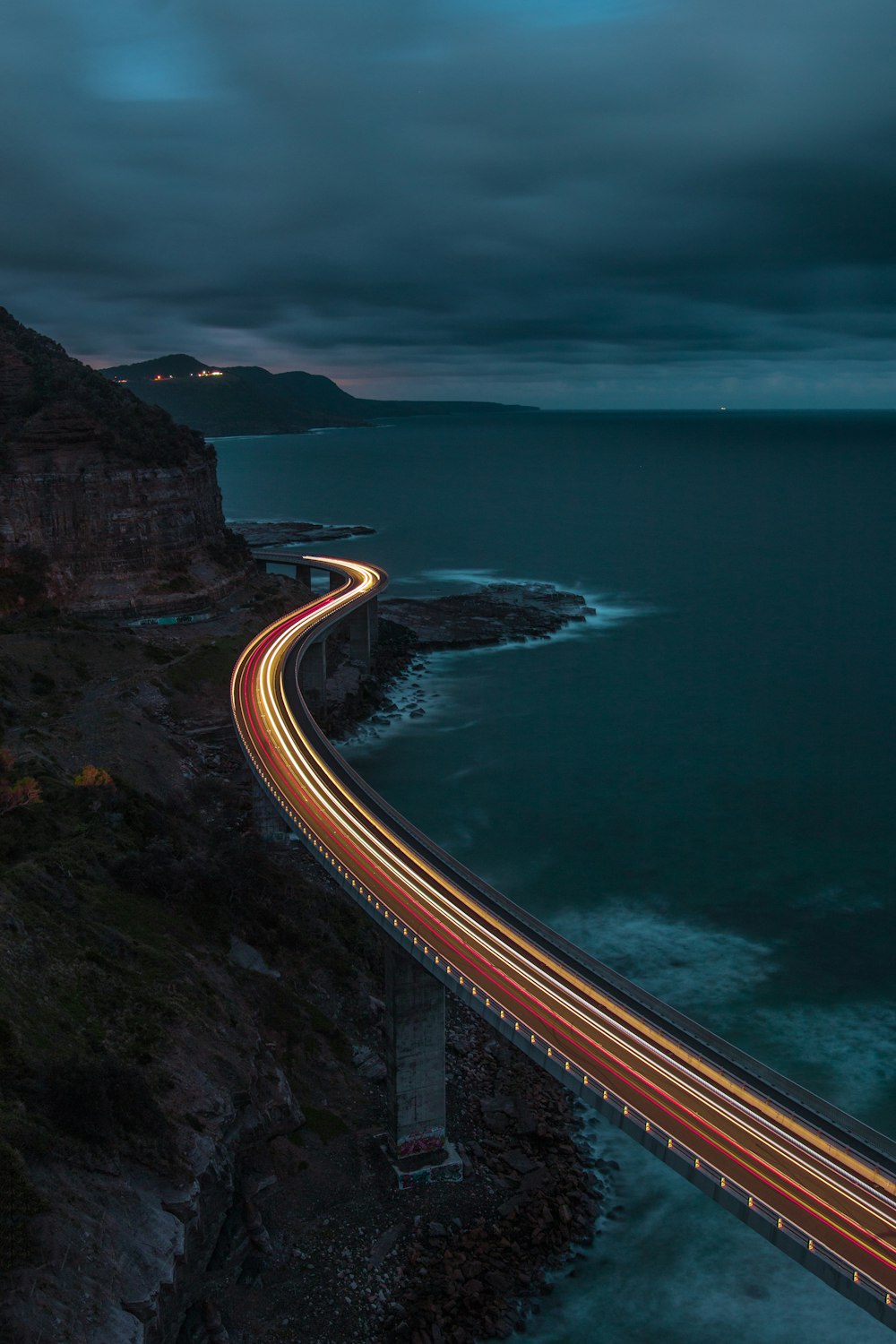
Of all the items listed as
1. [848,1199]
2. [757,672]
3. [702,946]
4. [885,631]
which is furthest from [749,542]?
[848,1199]

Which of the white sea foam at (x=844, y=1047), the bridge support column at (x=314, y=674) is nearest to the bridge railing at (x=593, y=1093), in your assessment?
the white sea foam at (x=844, y=1047)

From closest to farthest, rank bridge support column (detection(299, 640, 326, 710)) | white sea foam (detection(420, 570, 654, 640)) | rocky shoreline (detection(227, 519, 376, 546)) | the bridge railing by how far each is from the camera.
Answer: the bridge railing < bridge support column (detection(299, 640, 326, 710)) < white sea foam (detection(420, 570, 654, 640)) < rocky shoreline (detection(227, 519, 376, 546))

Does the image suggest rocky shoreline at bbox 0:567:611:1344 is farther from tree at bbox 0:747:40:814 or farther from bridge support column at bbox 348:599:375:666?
bridge support column at bbox 348:599:375:666

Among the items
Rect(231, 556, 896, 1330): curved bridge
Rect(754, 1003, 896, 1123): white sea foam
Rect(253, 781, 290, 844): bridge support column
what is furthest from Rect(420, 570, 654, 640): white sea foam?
Rect(231, 556, 896, 1330): curved bridge

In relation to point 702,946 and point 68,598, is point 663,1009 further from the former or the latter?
point 68,598

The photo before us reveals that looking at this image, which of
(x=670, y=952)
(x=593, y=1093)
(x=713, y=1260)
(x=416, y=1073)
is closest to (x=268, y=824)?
(x=670, y=952)

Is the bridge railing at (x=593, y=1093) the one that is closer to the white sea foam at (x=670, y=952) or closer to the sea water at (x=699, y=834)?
the sea water at (x=699, y=834)
